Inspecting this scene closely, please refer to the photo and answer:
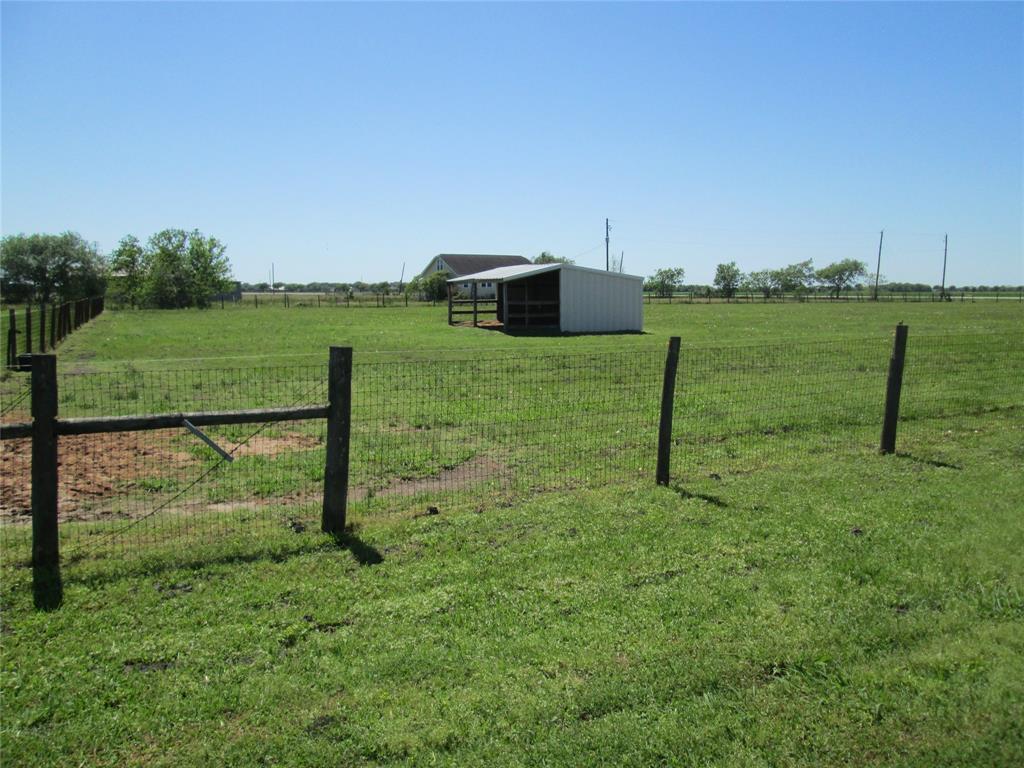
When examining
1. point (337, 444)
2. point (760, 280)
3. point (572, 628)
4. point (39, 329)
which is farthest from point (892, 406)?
point (760, 280)

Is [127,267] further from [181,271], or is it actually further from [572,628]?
[572,628]

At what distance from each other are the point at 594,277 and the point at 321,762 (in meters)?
29.7

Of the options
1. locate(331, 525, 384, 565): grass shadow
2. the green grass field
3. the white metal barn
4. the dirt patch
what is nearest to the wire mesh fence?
the dirt patch

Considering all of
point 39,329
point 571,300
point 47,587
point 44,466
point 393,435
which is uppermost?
point 571,300

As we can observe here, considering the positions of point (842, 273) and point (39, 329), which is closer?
point (39, 329)

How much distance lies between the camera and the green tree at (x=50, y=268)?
68688mm

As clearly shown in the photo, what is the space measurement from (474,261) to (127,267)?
109 ft

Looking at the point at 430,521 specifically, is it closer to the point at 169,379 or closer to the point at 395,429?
the point at 395,429

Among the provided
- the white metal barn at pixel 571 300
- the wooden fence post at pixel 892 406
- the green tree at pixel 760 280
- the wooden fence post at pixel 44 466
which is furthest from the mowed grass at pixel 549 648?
the green tree at pixel 760 280

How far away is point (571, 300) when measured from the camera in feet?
104

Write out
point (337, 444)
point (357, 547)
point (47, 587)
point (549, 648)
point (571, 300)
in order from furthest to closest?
point (571, 300)
point (337, 444)
point (357, 547)
point (47, 587)
point (549, 648)

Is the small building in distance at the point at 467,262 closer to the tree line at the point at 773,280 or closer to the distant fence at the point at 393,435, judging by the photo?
the tree line at the point at 773,280

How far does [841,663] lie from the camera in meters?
3.95

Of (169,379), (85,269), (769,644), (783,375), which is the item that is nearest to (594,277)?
(783,375)
